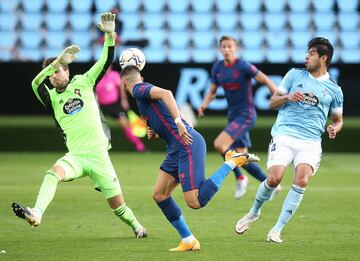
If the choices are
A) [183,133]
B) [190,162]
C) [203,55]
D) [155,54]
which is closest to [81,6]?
[155,54]

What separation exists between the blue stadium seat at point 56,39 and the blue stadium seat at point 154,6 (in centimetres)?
249

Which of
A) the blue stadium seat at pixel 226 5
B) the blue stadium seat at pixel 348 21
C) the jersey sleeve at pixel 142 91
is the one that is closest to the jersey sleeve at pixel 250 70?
the jersey sleeve at pixel 142 91

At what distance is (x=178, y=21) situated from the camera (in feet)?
87.4

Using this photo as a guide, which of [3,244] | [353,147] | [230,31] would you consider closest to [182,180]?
[3,244]

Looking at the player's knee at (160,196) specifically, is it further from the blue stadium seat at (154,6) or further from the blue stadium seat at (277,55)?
the blue stadium seat at (154,6)

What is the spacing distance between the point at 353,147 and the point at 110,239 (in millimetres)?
14216

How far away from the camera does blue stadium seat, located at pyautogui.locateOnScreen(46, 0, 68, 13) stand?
26.8 metres

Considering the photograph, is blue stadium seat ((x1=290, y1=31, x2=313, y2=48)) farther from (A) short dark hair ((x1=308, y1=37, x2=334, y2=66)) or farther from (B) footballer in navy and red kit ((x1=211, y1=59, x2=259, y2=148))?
(A) short dark hair ((x1=308, y1=37, x2=334, y2=66))

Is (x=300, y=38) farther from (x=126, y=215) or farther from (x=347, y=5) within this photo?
(x=126, y=215)

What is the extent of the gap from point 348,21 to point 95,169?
59.0ft

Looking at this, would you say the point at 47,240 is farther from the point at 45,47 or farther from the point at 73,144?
the point at 45,47

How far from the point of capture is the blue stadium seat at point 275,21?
87.1 feet

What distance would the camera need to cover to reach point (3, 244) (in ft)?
31.8

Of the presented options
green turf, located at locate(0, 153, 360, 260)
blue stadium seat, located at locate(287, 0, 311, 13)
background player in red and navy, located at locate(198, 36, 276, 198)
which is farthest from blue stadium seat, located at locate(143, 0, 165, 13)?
background player in red and navy, located at locate(198, 36, 276, 198)
